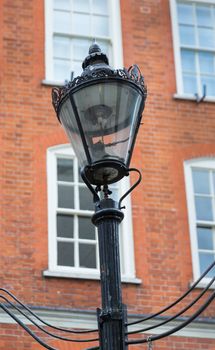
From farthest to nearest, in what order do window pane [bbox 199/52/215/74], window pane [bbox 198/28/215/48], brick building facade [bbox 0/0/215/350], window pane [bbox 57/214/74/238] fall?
window pane [bbox 198/28/215/48]
window pane [bbox 199/52/215/74]
window pane [bbox 57/214/74/238]
brick building facade [bbox 0/0/215/350]

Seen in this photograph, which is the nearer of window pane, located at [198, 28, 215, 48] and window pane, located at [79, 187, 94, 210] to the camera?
window pane, located at [79, 187, 94, 210]

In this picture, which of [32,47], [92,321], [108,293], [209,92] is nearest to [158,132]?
[209,92]

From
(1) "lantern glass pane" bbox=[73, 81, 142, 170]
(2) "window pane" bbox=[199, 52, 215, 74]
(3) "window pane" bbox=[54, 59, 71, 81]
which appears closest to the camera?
(1) "lantern glass pane" bbox=[73, 81, 142, 170]

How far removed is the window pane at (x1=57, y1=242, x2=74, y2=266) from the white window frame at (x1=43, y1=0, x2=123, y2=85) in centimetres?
277

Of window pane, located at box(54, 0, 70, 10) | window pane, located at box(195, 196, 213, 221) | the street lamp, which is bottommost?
the street lamp

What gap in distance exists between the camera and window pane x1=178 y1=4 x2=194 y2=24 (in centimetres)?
1530

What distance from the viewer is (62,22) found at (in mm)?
A: 14711

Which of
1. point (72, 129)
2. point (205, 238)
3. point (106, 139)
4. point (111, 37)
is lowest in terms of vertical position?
point (106, 139)

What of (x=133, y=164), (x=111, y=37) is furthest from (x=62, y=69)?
(x=133, y=164)

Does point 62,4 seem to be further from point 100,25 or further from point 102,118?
point 102,118

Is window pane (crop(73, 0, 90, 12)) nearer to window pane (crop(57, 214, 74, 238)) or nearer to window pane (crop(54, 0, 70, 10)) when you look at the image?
window pane (crop(54, 0, 70, 10))

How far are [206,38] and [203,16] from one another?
44 centimetres

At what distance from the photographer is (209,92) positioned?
1492cm

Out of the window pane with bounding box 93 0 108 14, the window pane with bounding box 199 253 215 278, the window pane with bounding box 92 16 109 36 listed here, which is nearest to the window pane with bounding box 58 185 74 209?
the window pane with bounding box 199 253 215 278
